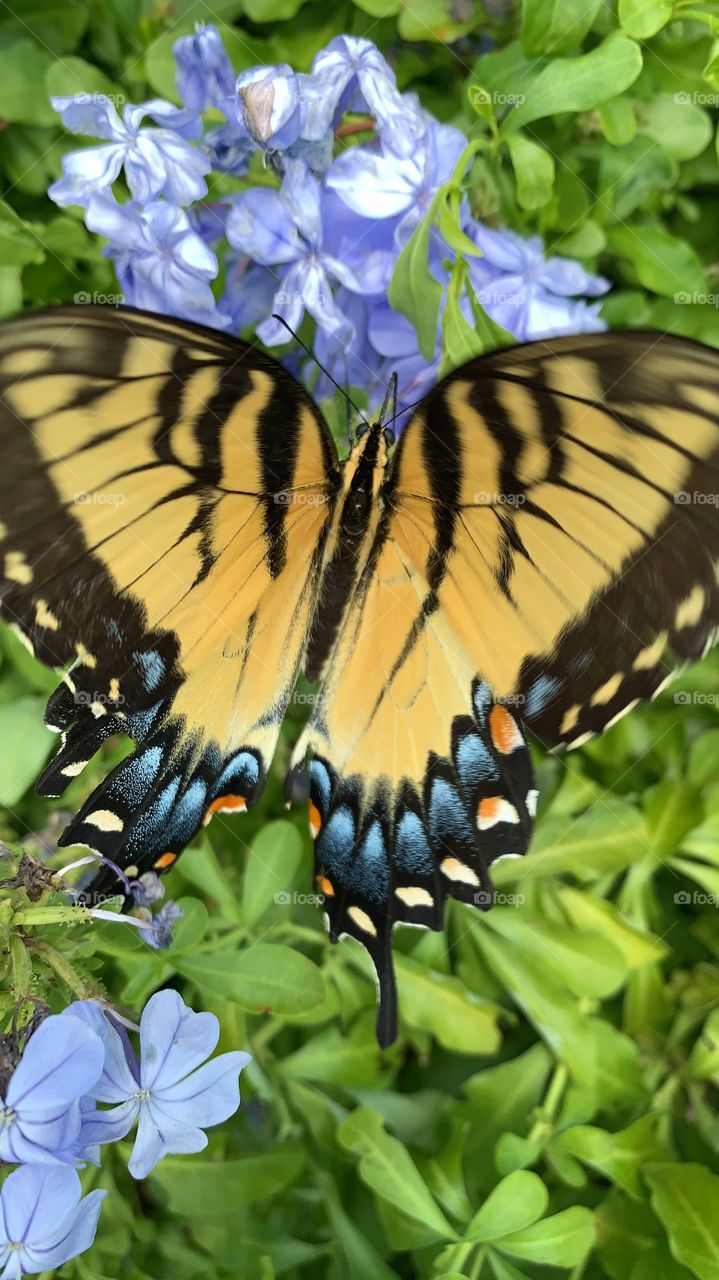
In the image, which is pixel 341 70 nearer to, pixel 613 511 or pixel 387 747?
pixel 613 511

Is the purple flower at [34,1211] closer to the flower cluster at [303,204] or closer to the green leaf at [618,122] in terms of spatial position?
the flower cluster at [303,204]

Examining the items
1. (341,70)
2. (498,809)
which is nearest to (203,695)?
(498,809)

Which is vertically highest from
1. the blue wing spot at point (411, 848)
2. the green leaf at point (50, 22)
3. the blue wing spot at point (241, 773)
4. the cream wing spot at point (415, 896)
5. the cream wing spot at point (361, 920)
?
the green leaf at point (50, 22)

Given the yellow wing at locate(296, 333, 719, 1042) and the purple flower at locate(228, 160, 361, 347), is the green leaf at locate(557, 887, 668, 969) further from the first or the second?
the purple flower at locate(228, 160, 361, 347)

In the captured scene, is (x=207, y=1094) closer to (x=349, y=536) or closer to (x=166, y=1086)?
(x=166, y=1086)

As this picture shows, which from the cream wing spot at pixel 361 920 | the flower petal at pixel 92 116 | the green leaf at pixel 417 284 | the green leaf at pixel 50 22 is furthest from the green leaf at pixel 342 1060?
the green leaf at pixel 50 22

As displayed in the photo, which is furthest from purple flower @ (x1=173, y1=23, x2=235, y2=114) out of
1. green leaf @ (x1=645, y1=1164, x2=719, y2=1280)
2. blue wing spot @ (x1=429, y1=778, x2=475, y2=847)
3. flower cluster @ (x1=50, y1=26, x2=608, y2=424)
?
green leaf @ (x1=645, y1=1164, x2=719, y2=1280)
